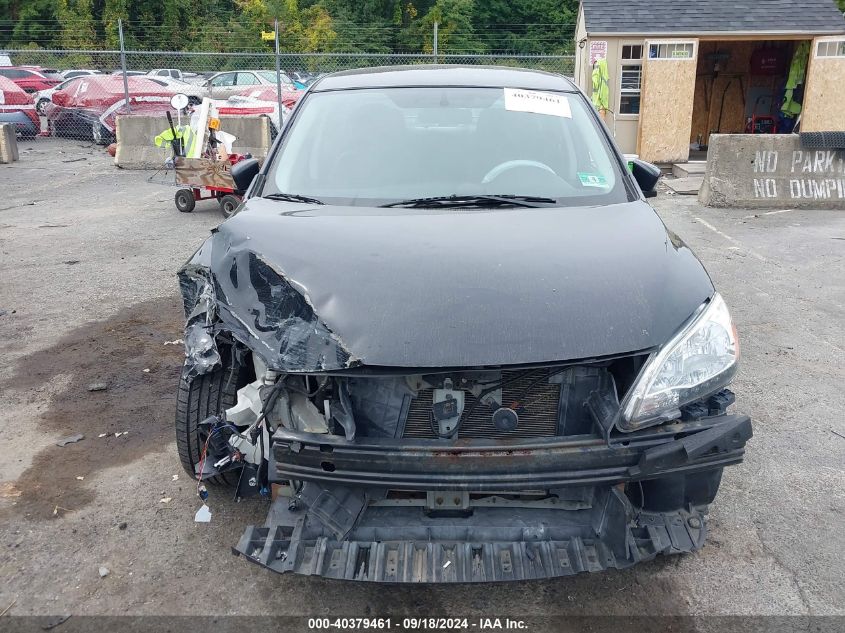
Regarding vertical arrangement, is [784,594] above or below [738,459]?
below

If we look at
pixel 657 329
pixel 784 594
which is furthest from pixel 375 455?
pixel 784 594

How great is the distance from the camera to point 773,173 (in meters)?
10.1

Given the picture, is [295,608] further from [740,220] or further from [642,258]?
[740,220]

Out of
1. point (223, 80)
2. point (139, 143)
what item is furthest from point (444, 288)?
point (223, 80)

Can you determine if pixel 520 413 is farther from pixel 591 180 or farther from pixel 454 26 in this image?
pixel 454 26

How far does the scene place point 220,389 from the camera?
301 cm

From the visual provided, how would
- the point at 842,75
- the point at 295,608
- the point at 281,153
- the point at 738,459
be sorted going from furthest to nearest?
the point at 842,75 < the point at 281,153 < the point at 295,608 < the point at 738,459

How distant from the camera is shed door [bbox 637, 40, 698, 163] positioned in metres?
13.6

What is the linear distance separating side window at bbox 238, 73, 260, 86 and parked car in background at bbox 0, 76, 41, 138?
5545 mm

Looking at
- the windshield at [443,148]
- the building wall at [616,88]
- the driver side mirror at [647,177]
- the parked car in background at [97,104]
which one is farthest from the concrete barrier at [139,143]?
the driver side mirror at [647,177]

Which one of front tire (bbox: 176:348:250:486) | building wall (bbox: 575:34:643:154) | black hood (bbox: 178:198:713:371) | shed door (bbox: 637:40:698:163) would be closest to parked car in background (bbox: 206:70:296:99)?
building wall (bbox: 575:34:643:154)

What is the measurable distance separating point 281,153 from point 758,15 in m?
13.7

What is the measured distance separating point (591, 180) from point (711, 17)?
12687 millimetres

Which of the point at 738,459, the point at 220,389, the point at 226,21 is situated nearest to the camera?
the point at 738,459
